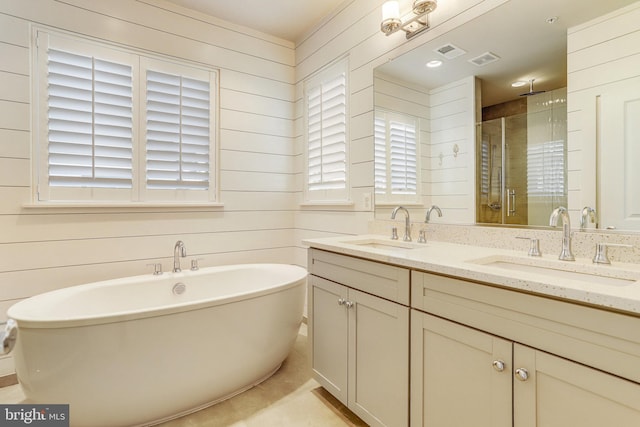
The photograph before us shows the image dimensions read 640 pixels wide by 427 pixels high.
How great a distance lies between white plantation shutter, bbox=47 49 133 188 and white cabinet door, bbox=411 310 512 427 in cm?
231

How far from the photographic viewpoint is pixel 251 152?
2979mm

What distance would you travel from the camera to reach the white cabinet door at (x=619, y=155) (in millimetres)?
1186

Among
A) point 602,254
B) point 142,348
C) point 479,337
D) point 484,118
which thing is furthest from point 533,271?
point 142,348

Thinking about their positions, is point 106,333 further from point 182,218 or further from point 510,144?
point 510,144

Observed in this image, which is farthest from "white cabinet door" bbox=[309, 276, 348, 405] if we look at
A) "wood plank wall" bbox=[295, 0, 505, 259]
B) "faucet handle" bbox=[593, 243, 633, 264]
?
"faucet handle" bbox=[593, 243, 633, 264]

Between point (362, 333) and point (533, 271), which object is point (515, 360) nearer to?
point (533, 271)

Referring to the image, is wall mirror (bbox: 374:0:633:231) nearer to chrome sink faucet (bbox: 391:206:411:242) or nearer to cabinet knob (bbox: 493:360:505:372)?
chrome sink faucet (bbox: 391:206:411:242)

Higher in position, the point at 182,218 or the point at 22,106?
the point at 22,106

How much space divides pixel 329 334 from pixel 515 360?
1.01 metres

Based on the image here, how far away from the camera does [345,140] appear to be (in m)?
2.54

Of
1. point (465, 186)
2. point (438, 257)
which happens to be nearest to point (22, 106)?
point (438, 257)

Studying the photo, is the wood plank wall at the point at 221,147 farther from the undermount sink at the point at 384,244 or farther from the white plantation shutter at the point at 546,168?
the white plantation shutter at the point at 546,168

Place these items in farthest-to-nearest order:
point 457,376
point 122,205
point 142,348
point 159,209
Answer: point 159,209 → point 122,205 → point 142,348 → point 457,376

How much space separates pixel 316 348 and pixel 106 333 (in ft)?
3.59
